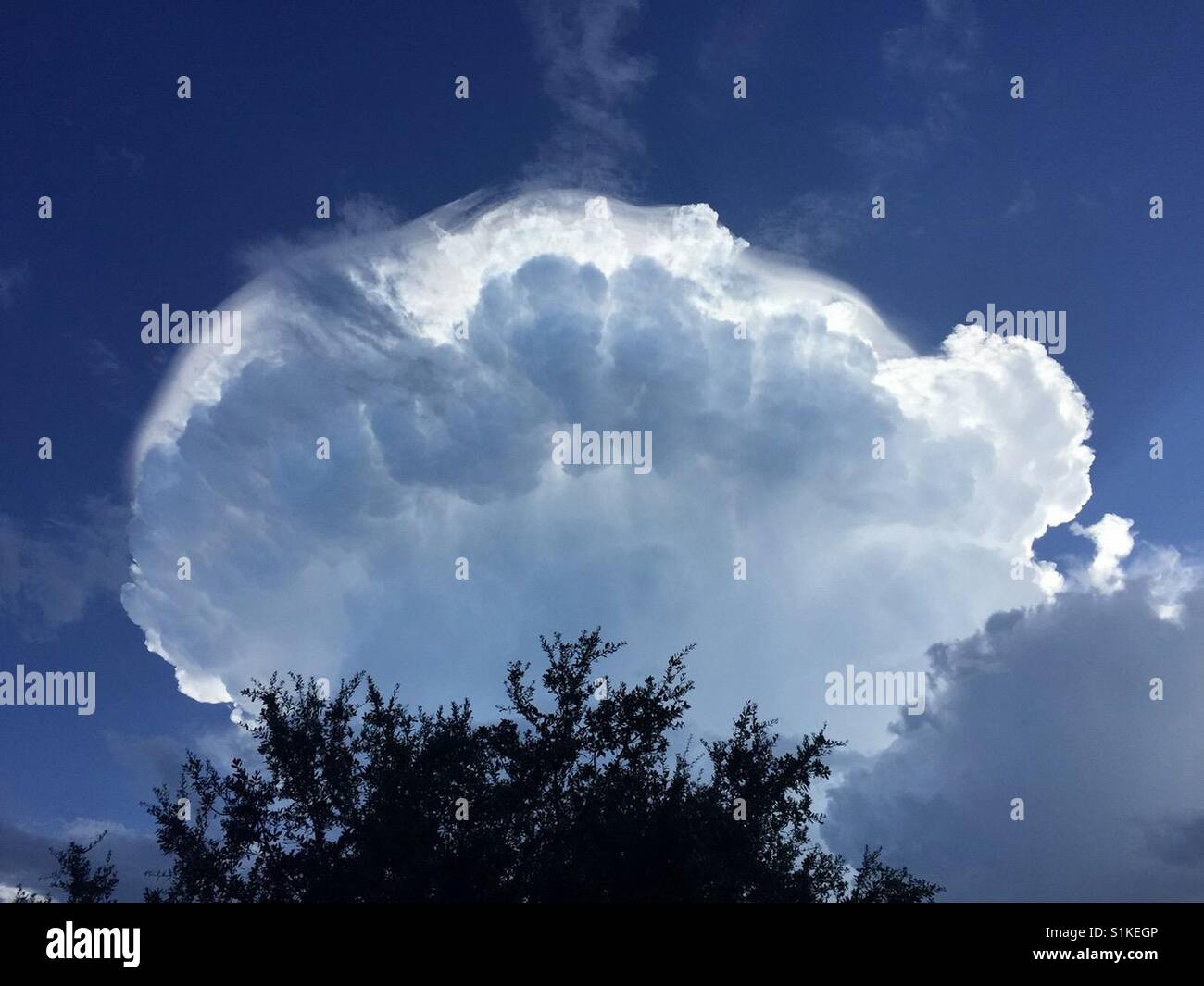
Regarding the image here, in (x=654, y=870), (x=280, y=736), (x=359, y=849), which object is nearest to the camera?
(x=654, y=870)

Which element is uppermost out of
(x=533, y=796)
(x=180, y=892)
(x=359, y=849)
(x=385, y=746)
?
(x=385, y=746)

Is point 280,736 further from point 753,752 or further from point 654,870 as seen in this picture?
point 753,752
